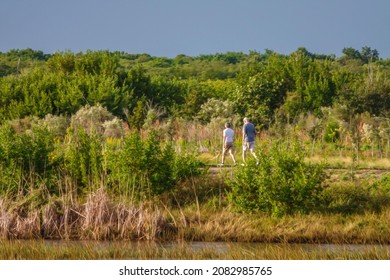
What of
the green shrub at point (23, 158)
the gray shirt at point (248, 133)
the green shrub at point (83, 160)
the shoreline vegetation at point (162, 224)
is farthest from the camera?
the gray shirt at point (248, 133)

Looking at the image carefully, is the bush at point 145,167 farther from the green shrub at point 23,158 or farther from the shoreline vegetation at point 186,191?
the green shrub at point 23,158

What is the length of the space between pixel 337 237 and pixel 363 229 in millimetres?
788

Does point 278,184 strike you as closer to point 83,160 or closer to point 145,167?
point 145,167

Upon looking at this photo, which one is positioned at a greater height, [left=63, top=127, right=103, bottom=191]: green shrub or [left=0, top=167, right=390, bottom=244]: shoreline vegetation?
[left=63, top=127, right=103, bottom=191]: green shrub

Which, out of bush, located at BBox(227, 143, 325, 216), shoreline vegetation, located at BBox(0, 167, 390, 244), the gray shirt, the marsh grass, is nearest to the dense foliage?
bush, located at BBox(227, 143, 325, 216)

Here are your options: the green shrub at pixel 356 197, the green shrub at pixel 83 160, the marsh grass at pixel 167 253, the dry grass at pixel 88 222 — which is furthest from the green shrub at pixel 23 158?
the green shrub at pixel 356 197

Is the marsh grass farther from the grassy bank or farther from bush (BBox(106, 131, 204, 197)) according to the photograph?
bush (BBox(106, 131, 204, 197))

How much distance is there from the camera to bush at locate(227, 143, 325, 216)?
64.6 feet

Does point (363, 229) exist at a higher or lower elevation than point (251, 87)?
lower

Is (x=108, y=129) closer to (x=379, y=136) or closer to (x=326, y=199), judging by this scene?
(x=379, y=136)

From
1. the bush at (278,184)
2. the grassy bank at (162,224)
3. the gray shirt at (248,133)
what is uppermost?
the gray shirt at (248,133)

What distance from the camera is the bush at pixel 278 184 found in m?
19.7

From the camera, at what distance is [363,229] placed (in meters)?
18.8
